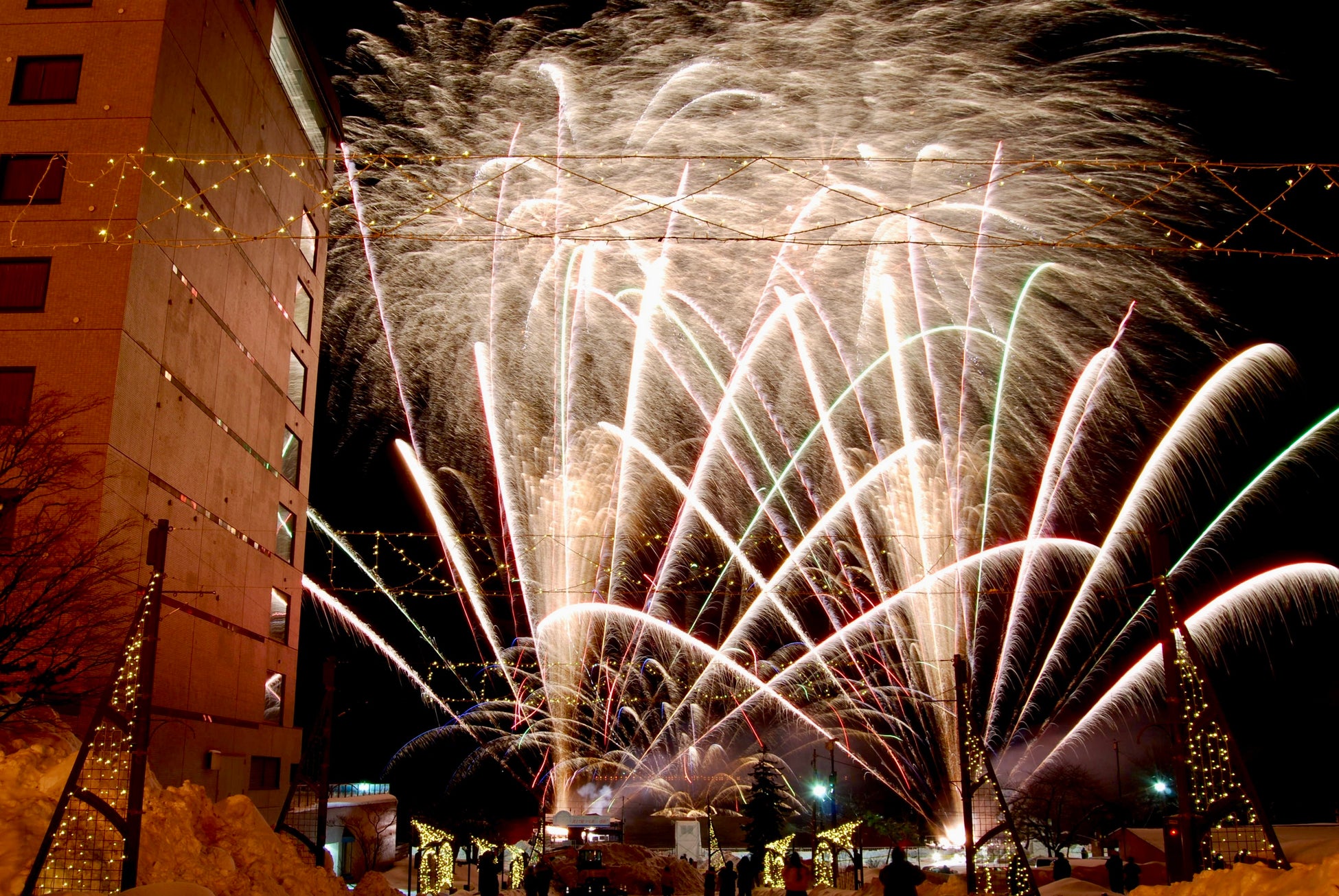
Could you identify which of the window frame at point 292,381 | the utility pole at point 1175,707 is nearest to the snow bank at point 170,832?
the utility pole at point 1175,707

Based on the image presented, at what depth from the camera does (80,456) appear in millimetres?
21703

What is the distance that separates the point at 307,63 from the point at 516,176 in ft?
38.8

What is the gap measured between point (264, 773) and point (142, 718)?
19011 millimetres

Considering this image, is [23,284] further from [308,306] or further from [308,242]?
[308,306]

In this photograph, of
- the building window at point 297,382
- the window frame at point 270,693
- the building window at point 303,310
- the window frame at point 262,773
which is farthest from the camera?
the building window at point 303,310

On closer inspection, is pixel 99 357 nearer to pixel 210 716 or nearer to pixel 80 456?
pixel 80 456

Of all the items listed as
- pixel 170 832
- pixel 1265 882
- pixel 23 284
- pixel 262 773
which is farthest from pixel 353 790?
pixel 1265 882

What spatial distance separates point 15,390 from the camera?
73.6ft

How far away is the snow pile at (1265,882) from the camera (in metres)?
8.72

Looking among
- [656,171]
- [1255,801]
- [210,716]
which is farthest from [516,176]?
[1255,801]

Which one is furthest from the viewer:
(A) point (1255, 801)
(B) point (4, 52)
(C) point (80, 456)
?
(B) point (4, 52)

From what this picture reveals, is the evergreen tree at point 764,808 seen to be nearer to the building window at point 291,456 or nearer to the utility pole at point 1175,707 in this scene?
the building window at point 291,456

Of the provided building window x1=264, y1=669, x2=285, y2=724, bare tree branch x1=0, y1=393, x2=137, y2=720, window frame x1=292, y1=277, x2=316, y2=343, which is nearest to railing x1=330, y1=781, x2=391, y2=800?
building window x1=264, y1=669, x2=285, y2=724

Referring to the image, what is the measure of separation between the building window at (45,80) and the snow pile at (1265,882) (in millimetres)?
24847
